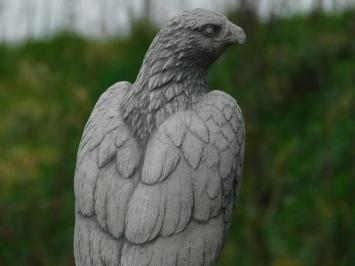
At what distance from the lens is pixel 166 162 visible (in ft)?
8.45

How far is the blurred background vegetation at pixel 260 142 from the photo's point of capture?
15.3ft

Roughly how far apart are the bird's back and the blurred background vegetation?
1.91m

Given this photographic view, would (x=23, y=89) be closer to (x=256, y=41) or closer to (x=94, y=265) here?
(x=256, y=41)

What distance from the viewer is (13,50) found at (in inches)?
258

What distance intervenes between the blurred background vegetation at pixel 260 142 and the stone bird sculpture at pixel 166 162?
1.88 m

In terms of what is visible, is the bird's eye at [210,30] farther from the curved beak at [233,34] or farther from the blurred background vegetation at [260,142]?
the blurred background vegetation at [260,142]

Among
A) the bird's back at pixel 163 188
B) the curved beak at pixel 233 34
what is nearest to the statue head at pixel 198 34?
the curved beak at pixel 233 34

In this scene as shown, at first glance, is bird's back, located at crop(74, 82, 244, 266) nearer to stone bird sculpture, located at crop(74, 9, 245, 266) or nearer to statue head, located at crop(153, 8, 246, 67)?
stone bird sculpture, located at crop(74, 9, 245, 266)

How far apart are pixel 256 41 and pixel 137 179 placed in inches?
102

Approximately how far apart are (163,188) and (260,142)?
2378 mm

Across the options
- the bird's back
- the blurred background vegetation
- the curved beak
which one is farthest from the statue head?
the blurred background vegetation

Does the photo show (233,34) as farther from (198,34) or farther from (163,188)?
(163,188)

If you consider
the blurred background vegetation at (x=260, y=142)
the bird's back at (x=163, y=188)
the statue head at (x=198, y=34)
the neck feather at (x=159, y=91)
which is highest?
the statue head at (x=198, y=34)

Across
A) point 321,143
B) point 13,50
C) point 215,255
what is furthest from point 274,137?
point 215,255
